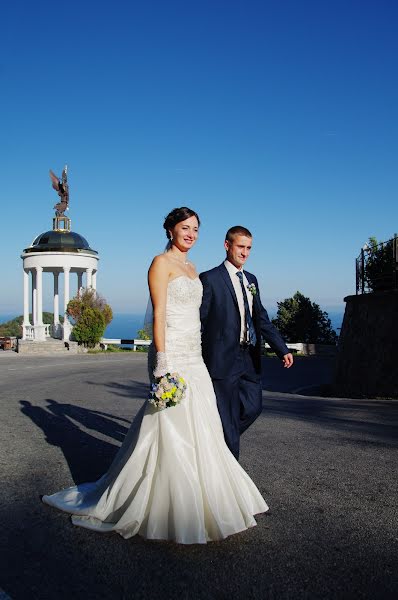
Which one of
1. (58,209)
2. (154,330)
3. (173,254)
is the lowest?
(154,330)

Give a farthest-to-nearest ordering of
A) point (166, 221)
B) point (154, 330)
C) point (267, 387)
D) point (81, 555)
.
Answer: point (267, 387) → point (166, 221) → point (154, 330) → point (81, 555)

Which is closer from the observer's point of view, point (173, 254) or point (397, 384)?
point (173, 254)

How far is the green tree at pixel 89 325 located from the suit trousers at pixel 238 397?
28.8m

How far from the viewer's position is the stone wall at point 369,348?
14.9 metres

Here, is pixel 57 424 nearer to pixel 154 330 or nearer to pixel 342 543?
pixel 154 330

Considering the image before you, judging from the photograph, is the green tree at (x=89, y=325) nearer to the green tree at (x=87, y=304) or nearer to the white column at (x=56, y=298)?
the green tree at (x=87, y=304)

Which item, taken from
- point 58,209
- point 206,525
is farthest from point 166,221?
point 58,209

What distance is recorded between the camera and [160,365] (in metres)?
4.24

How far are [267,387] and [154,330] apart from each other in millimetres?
14549

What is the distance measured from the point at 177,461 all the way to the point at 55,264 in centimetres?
3286

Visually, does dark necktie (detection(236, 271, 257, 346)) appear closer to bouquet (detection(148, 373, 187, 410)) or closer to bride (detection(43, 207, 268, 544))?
bride (detection(43, 207, 268, 544))

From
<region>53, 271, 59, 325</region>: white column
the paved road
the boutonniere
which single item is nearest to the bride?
the paved road

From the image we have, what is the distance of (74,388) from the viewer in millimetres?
14219

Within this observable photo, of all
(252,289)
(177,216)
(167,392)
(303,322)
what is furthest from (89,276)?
(167,392)
